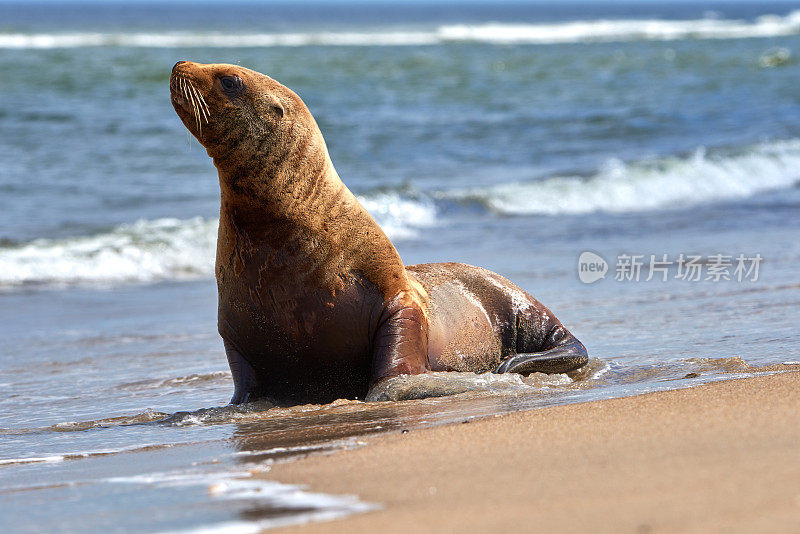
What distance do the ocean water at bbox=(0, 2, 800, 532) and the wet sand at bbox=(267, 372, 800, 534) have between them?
9.1 inches

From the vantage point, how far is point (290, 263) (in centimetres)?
493

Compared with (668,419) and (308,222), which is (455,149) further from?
(668,419)

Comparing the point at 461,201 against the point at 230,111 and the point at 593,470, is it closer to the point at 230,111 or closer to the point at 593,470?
the point at 230,111

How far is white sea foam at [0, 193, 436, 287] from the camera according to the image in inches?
415

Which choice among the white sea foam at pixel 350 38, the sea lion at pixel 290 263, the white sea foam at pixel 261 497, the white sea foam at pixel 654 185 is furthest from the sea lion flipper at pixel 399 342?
the white sea foam at pixel 350 38

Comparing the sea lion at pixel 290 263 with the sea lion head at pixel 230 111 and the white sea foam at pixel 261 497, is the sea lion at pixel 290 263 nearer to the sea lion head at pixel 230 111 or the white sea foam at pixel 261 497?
the sea lion head at pixel 230 111

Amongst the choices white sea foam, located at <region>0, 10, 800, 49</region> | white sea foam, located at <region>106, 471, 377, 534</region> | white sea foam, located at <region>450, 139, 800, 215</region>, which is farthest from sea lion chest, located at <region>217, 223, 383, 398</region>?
white sea foam, located at <region>0, 10, 800, 49</region>

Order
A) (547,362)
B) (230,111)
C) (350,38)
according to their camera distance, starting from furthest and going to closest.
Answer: (350,38)
(547,362)
(230,111)

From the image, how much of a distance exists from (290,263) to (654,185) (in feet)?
36.9

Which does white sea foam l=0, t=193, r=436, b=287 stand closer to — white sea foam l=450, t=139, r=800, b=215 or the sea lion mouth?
white sea foam l=450, t=139, r=800, b=215

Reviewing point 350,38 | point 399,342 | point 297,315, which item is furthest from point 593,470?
point 350,38

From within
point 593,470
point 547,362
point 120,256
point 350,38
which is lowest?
point 547,362

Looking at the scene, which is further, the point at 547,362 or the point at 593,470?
the point at 547,362

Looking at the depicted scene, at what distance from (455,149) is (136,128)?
18.8 ft
